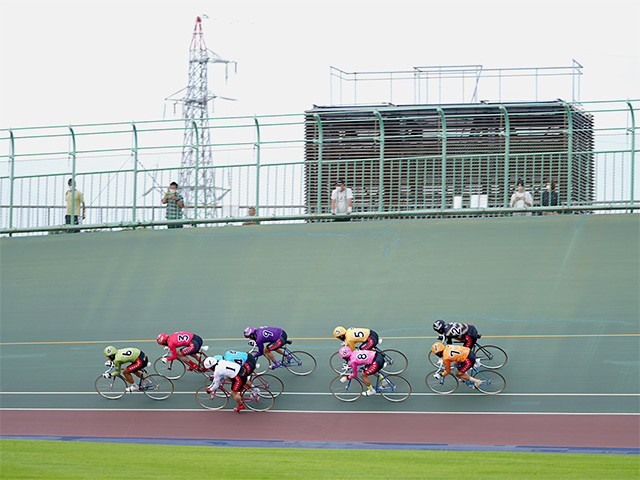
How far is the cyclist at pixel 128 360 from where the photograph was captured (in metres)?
12.9

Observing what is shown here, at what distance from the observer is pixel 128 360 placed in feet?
42.4

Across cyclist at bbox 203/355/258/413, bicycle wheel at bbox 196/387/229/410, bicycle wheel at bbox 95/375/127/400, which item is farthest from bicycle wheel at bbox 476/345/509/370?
bicycle wheel at bbox 95/375/127/400

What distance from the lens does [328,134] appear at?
2089cm

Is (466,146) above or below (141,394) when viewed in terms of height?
above

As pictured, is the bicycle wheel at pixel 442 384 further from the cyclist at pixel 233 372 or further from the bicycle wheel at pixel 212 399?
the bicycle wheel at pixel 212 399

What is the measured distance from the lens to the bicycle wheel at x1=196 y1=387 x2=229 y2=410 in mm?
12648

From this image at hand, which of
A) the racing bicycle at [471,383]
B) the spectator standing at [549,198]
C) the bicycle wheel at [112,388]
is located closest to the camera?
the racing bicycle at [471,383]

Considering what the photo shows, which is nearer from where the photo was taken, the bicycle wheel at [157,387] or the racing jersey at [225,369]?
the racing jersey at [225,369]

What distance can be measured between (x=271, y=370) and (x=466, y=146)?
352 inches

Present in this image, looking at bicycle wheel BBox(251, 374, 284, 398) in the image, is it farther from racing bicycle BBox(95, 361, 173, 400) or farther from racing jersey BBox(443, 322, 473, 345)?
racing jersey BBox(443, 322, 473, 345)

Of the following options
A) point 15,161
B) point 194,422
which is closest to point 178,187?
point 15,161

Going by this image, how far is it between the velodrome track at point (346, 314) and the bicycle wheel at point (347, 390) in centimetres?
15

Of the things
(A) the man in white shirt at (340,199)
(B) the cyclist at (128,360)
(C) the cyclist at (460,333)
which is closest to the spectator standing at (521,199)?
(A) the man in white shirt at (340,199)

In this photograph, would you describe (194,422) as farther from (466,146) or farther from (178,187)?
(466,146)
